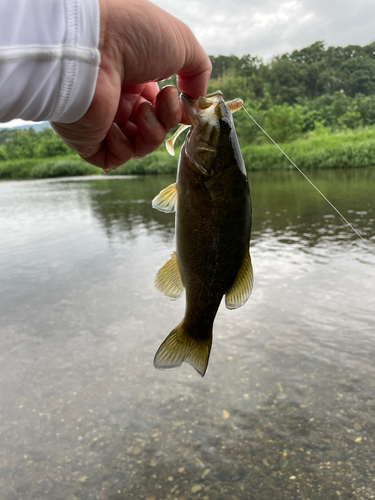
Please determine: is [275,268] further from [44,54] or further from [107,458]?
[44,54]

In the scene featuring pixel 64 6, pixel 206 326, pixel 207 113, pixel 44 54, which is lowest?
pixel 206 326

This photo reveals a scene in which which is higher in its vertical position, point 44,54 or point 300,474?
point 44,54

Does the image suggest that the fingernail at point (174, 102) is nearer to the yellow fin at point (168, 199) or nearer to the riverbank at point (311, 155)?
the yellow fin at point (168, 199)

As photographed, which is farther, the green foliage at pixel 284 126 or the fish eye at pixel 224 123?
the green foliage at pixel 284 126

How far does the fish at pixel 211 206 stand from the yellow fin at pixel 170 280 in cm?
2

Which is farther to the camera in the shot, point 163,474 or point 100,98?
point 163,474

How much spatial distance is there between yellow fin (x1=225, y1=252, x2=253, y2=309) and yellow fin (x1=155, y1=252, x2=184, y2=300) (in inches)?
9.0

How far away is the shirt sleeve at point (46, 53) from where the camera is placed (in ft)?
3.28

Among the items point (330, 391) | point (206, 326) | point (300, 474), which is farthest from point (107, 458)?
point (206, 326)

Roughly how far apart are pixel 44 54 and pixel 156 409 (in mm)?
4236

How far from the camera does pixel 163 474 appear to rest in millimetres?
3801

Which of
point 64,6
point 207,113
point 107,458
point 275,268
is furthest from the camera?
point 275,268

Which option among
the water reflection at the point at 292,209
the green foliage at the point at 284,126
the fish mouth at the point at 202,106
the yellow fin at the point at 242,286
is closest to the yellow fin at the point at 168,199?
the fish mouth at the point at 202,106

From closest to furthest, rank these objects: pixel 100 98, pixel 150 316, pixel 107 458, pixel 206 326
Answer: pixel 100 98 → pixel 206 326 → pixel 107 458 → pixel 150 316
